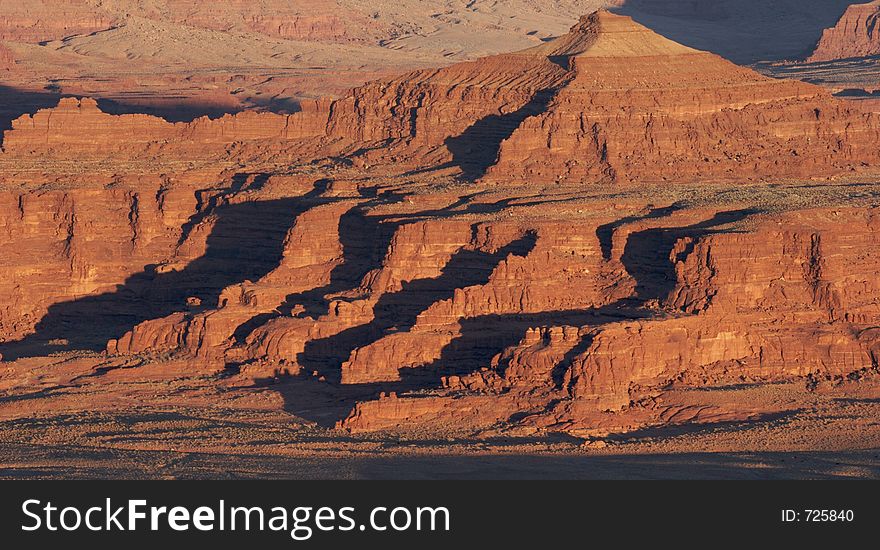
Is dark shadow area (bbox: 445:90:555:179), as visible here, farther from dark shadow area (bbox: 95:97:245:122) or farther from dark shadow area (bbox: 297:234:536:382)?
dark shadow area (bbox: 95:97:245:122)

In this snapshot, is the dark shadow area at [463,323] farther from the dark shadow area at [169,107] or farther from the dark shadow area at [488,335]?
the dark shadow area at [169,107]

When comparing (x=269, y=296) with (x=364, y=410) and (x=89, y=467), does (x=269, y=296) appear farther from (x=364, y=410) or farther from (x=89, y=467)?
(x=89, y=467)

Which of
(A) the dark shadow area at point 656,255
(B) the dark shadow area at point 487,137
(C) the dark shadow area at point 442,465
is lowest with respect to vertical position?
(C) the dark shadow area at point 442,465

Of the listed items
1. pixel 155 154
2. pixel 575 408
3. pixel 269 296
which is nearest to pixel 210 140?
pixel 155 154

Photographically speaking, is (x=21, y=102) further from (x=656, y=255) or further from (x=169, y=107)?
(x=656, y=255)

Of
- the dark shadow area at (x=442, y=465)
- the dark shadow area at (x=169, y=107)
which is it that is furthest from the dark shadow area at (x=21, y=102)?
the dark shadow area at (x=442, y=465)

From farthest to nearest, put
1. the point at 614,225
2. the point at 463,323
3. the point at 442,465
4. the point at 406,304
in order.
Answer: the point at 614,225 < the point at 406,304 < the point at 463,323 < the point at 442,465

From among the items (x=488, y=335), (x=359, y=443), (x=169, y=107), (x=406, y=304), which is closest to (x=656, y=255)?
(x=488, y=335)
